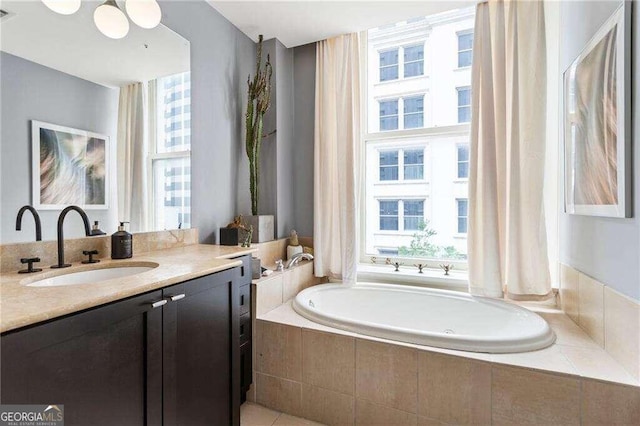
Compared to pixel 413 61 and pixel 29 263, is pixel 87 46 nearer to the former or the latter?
pixel 29 263

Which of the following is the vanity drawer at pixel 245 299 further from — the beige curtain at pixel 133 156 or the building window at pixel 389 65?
the building window at pixel 389 65

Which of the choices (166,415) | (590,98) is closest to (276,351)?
(166,415)

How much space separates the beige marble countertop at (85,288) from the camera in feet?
2.46

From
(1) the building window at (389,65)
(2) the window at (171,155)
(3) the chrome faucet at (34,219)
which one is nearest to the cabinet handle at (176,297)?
(3) the chrome faucet at (34,219)

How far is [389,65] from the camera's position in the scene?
2.67 metres

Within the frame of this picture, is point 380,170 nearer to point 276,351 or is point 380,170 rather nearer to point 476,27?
point 476,27

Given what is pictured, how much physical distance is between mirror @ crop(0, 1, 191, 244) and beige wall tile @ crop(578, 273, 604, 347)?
229 cm

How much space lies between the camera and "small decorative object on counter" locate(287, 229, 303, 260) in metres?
2.53

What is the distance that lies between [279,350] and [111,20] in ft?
6.50

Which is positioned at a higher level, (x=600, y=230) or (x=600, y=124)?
(x=600, y=124)

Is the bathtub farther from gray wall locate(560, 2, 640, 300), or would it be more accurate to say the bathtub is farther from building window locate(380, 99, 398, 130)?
building window locate(380, 99, 398, 130)

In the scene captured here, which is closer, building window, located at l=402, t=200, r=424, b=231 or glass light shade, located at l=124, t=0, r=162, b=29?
glass light shade, located at l=124, t=0, r=162, b=29

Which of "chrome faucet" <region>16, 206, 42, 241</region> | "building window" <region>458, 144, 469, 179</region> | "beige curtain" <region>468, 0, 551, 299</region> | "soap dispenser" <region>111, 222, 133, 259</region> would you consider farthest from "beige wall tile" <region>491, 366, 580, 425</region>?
"chrome faucet" <region>16, 206, 42, 241</region>

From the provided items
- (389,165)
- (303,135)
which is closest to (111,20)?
(303,135)
